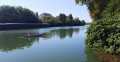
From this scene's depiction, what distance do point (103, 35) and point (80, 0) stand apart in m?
8.24

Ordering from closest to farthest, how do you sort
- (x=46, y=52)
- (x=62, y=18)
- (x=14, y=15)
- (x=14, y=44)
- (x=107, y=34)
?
(x=107, y=34)
(x=46, y=52)
(x=14, y=44)
(x=14, y=15)
(x=62, y=18)

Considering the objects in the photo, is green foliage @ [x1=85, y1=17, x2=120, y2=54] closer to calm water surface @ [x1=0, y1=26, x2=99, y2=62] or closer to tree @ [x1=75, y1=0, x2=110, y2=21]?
calm water surface @ [x1=0, y1=26, x2=99, y2=62]

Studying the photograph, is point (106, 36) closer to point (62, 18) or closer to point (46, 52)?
point (46, 52)

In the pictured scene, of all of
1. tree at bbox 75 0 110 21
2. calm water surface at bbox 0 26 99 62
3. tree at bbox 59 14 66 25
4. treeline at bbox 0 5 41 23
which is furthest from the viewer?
tree at bbox 59 14 66 25

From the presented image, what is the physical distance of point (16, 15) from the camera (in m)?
53.8

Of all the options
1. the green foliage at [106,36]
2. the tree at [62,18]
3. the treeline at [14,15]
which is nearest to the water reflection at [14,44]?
the green foliage at [106,36]

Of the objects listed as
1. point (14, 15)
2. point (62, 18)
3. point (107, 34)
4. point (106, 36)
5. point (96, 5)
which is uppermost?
point (14, 15)

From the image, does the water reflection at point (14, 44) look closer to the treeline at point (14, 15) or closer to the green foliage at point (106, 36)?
the green foliage at point (106, 36)

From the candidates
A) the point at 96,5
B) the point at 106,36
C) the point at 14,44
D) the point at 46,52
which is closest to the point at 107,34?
the point at 106,36

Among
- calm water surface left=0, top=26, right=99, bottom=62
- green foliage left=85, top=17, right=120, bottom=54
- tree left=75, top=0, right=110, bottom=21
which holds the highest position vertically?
tree left=75, top=0, right=110, bottom=21

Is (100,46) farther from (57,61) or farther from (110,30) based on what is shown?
(57,61)

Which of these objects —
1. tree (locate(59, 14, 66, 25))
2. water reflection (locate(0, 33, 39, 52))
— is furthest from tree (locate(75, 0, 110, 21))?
tree (locate(59, 14, 66, 25))

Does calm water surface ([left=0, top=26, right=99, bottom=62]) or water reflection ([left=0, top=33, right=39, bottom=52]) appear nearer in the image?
calm water surface ([left=0, top=26, right=99, bottom=62])

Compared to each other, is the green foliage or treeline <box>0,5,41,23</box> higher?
treeline <box>0,5,41,23</box>
